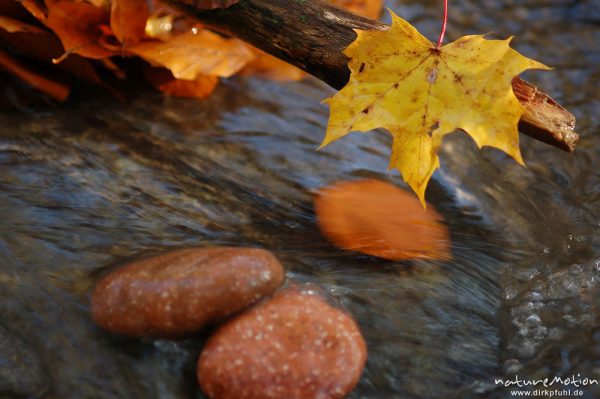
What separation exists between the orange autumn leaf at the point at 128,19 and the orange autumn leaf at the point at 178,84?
0.21 metres

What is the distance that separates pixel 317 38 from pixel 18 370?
1237 millimetres

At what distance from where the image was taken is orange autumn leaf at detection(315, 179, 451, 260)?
2193mm

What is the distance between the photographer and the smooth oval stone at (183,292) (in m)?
1.66

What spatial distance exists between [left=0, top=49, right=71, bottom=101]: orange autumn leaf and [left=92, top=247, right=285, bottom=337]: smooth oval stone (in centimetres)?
127

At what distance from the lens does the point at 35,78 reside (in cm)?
273

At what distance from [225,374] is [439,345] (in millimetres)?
612

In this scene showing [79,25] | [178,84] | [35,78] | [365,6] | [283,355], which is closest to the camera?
[283,355]

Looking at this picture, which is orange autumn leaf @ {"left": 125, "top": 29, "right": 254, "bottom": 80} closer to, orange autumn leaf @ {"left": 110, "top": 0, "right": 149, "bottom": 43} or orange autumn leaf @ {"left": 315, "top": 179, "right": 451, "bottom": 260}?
orange autumn leaf @ {"left": 110, "top": 0, "right": 149, "bottom": 43}

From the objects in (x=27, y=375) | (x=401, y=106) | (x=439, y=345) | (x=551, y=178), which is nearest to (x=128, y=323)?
(x=27, y=375)

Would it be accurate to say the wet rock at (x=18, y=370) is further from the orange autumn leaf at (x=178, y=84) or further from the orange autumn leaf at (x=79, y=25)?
the orange autumn leaf at (x=178, y=84)

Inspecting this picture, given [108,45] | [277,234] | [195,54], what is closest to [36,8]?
[108,45]

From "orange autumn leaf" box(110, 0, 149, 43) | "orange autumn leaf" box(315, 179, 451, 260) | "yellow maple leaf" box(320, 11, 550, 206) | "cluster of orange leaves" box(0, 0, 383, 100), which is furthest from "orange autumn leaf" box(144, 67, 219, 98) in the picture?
"yellow maple leaf" box(320, 11, 550, 206)

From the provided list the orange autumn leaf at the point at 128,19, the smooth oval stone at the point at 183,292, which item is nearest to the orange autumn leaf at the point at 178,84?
the orange autumn leaf at the point at 128,19

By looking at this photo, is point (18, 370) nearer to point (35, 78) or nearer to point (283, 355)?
point (283, 355)
